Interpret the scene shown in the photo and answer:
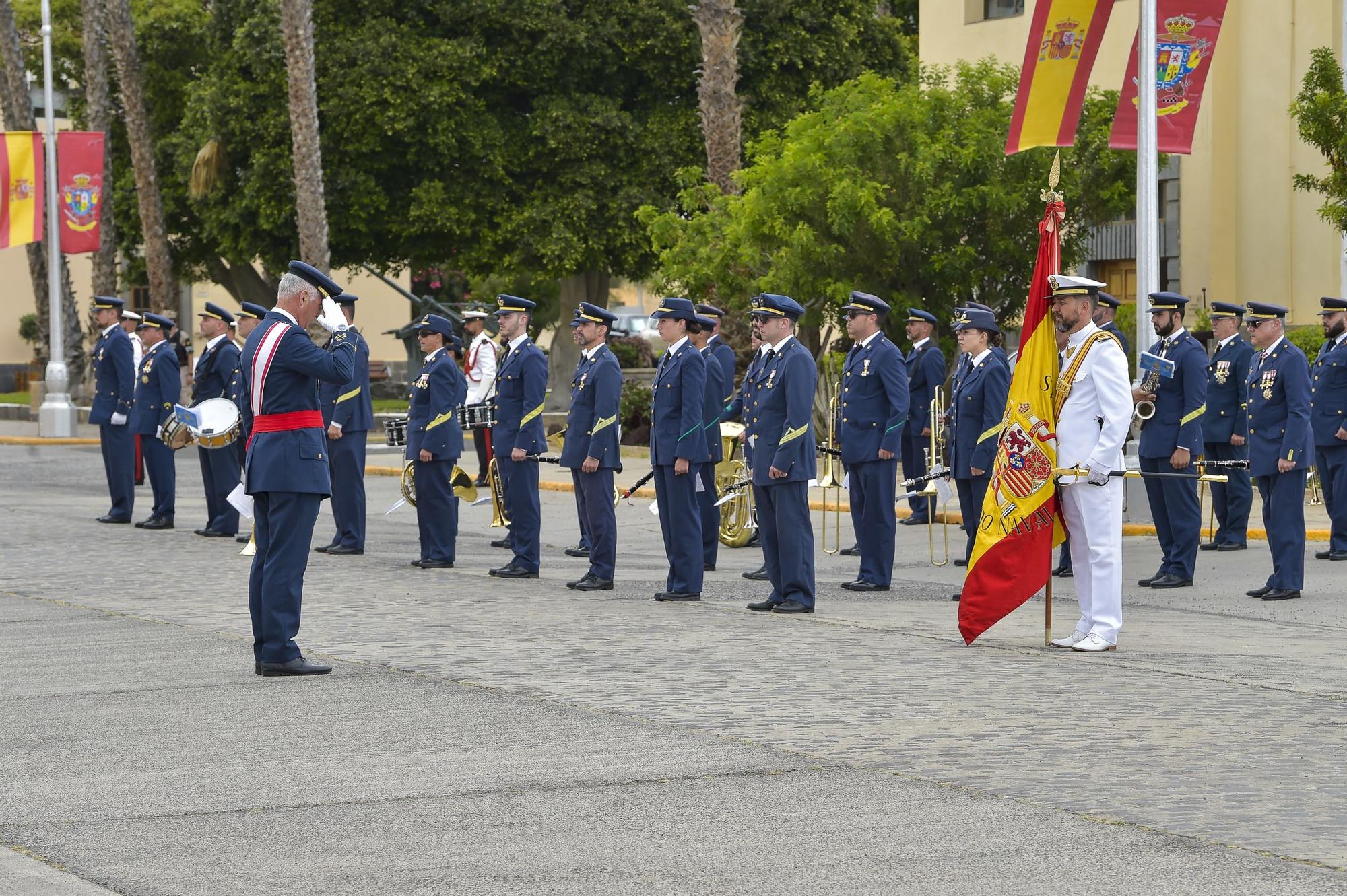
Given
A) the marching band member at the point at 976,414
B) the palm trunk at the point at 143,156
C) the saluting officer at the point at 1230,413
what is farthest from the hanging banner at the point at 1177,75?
the palm trunk at the point at 143,156

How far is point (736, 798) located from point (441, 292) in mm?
52528

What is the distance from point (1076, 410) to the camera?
1025cm

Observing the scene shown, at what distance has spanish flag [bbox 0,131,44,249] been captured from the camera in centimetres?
3322

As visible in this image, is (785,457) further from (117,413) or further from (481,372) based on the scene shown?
(481,372)

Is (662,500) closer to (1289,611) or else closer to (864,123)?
(1289,611)

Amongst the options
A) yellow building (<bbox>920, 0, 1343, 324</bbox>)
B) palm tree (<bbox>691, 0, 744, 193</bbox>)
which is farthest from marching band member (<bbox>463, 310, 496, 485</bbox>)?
yellow building (<bbox>920, 0, 1343, 324</bbox>)

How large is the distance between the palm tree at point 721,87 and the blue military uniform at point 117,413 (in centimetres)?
1000

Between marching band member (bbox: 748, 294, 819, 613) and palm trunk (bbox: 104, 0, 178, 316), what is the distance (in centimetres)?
2689

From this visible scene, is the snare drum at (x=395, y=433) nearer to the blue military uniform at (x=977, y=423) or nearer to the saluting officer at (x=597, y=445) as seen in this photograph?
the saluting officer at (x=597, y=445)

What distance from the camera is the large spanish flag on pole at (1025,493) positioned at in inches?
403

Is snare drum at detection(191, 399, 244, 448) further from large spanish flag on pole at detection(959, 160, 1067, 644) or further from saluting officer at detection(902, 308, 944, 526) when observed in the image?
large spanish flag on pole at detection(959, 160, 1067, 644)

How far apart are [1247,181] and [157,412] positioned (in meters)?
15.2

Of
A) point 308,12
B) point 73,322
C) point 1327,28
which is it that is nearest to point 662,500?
point 1327,28

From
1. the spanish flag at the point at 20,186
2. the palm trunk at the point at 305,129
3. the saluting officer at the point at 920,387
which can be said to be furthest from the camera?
the spanish flag at the point at 20,186
